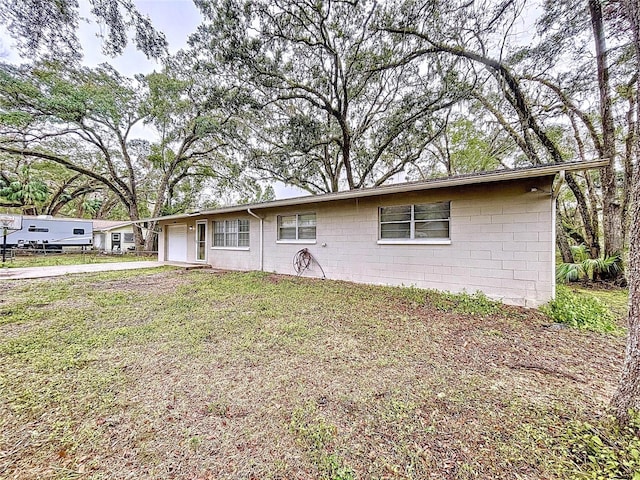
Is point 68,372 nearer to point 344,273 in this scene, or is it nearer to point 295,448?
point 295,448

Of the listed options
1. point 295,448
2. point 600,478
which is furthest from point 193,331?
point 600,478

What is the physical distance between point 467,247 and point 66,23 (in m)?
8.93

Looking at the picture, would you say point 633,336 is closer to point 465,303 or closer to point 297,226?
point 465,303

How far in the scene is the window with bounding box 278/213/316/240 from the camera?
29.1 feet

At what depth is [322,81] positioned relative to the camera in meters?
10.3

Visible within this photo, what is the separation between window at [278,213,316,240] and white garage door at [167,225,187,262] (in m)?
6.97

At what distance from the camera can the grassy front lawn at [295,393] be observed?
5.72 ft

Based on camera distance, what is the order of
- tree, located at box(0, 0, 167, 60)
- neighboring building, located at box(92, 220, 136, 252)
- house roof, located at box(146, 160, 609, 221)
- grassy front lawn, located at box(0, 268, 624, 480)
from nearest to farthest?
grassy front lawn, located at box(0, 268, 624, 480)
house roof, located at box(146, 160, 609, 221)
tree, located at box(0, 0, 167, 60)
neighboring building, located at box(92, 220, 136, 252)

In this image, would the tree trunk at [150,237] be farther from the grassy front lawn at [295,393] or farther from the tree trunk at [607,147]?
the tree trunk at [607,147]

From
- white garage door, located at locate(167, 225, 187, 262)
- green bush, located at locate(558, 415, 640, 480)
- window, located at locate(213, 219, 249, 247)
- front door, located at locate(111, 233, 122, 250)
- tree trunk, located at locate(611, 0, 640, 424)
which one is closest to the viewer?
green bush, located at locate(558, 415, 640, 480)

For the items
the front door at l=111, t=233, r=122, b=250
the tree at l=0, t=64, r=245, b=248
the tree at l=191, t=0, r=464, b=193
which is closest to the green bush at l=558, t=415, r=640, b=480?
the tree at l=191, t=0, r=464, b=193

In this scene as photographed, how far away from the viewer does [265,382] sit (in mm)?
2678

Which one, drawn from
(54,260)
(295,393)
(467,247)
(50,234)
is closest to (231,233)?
(467,247)

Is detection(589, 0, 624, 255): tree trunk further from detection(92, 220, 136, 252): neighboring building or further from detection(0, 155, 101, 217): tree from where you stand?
detection(92, 220, 136, 252): neighboring building
